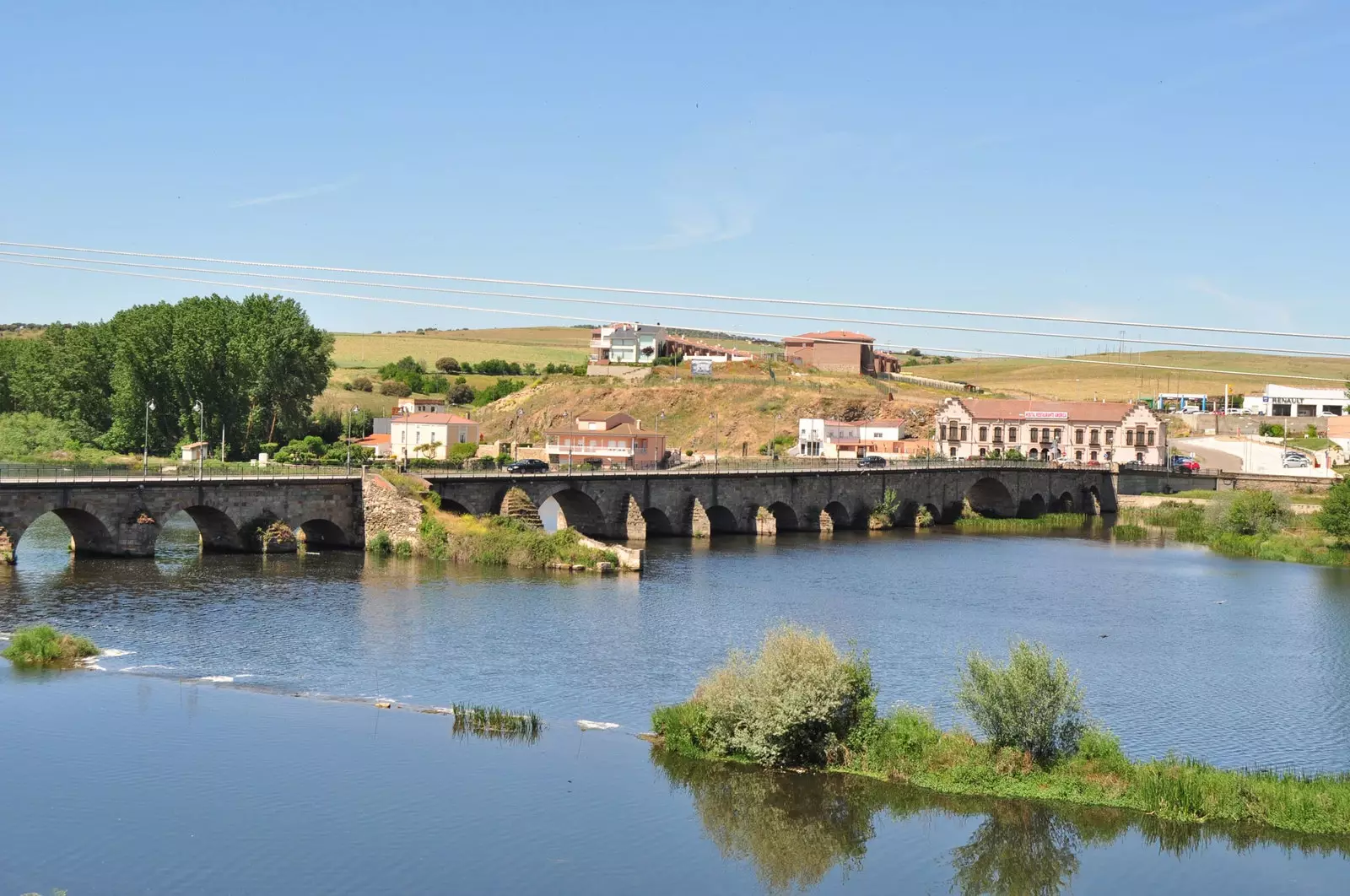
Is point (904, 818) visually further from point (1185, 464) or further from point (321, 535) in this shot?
point (1185, 464)

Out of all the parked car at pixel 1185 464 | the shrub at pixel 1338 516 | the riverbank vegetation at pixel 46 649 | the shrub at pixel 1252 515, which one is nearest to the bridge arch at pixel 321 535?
the riverbank vegetation at pixel 46 649

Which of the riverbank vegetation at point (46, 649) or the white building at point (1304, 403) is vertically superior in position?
the white building at point (1304, 403)

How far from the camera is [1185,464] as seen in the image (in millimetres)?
125562

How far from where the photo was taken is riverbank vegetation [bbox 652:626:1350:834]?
108 ft

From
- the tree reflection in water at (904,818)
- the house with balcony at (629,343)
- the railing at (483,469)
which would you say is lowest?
the tree reflection in water at (904,818)

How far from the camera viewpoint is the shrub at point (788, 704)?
34.5 metres

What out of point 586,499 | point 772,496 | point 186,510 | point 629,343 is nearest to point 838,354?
point 629,343

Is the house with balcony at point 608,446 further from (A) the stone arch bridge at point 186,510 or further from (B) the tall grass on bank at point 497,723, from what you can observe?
(B) the tall grass on bank at point 497,723

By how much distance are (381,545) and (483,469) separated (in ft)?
52.5

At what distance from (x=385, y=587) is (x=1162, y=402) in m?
137

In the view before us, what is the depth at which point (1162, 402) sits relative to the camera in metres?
176

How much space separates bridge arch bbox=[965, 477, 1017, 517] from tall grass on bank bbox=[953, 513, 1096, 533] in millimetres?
1419

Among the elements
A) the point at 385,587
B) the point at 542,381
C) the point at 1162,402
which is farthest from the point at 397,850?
the point at 1162,402

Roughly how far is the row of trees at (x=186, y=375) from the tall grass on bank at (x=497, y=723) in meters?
75.3
